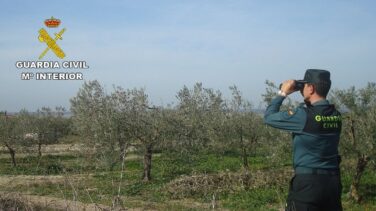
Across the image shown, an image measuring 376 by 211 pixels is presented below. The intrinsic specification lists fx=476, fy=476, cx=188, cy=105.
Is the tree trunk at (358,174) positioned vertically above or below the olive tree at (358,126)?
below

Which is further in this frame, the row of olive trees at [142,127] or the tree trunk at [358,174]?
the row of olive trees at [142,127]

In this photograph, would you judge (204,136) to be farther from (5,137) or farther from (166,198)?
(5,137)

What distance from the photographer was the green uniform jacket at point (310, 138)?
13.9 ft

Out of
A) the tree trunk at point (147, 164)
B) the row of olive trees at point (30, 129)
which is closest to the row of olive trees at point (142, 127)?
the tree trunk at point (147, 164)

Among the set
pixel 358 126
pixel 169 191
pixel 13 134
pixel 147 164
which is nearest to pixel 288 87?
pixel 358 126

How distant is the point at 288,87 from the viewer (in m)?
4.48

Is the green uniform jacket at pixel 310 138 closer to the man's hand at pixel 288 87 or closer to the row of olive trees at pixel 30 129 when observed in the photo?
the man's hand at pixel 288 87

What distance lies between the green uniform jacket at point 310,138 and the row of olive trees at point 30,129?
21502mm

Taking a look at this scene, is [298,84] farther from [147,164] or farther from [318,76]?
[147,164]

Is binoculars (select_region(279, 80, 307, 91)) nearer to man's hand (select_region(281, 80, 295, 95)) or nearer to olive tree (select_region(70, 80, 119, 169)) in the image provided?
man's hand (select_region(281, 80, 295, 95))

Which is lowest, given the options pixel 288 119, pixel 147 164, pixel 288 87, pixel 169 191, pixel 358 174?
pixel 169 191

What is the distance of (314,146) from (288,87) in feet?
2.00

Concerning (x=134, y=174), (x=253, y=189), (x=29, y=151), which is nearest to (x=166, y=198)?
(x=253, y=189)

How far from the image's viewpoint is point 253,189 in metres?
16.6
